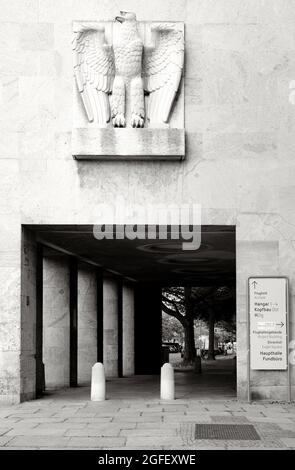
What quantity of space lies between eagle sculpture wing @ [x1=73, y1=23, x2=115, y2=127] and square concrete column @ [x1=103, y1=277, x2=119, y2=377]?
12861 mm

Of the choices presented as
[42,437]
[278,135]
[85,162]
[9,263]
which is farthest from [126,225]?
[42,437]

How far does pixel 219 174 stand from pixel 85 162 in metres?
2.74

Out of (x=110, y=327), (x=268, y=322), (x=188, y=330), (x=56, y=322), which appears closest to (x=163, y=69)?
(x=268, y=322)

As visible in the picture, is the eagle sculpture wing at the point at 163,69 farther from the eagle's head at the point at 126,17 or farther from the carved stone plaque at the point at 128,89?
the eagle's head at the point at 126,17

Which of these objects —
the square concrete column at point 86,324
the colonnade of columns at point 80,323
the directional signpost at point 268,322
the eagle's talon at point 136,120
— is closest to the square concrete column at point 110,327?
the colonnade of columns at point 80,323

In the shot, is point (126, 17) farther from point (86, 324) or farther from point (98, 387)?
point (86, 324)

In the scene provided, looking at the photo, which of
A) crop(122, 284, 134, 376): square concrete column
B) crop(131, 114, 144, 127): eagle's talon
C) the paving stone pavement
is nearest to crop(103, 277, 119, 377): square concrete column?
crop(122, 284, 134, 376): square concrete column

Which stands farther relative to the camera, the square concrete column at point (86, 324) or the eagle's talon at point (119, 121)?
the square concrete column at point (86, 324)

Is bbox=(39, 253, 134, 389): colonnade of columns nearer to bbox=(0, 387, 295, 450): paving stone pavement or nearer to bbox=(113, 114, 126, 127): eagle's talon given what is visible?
bbox=(0, 387, 295, 450): paving stone pavement

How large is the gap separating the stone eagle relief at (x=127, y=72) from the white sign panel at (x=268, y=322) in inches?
152

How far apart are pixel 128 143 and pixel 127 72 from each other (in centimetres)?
144

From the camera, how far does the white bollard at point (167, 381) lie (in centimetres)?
1514

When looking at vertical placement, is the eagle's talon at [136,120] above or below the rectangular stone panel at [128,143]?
above

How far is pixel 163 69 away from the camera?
15.1 metres
